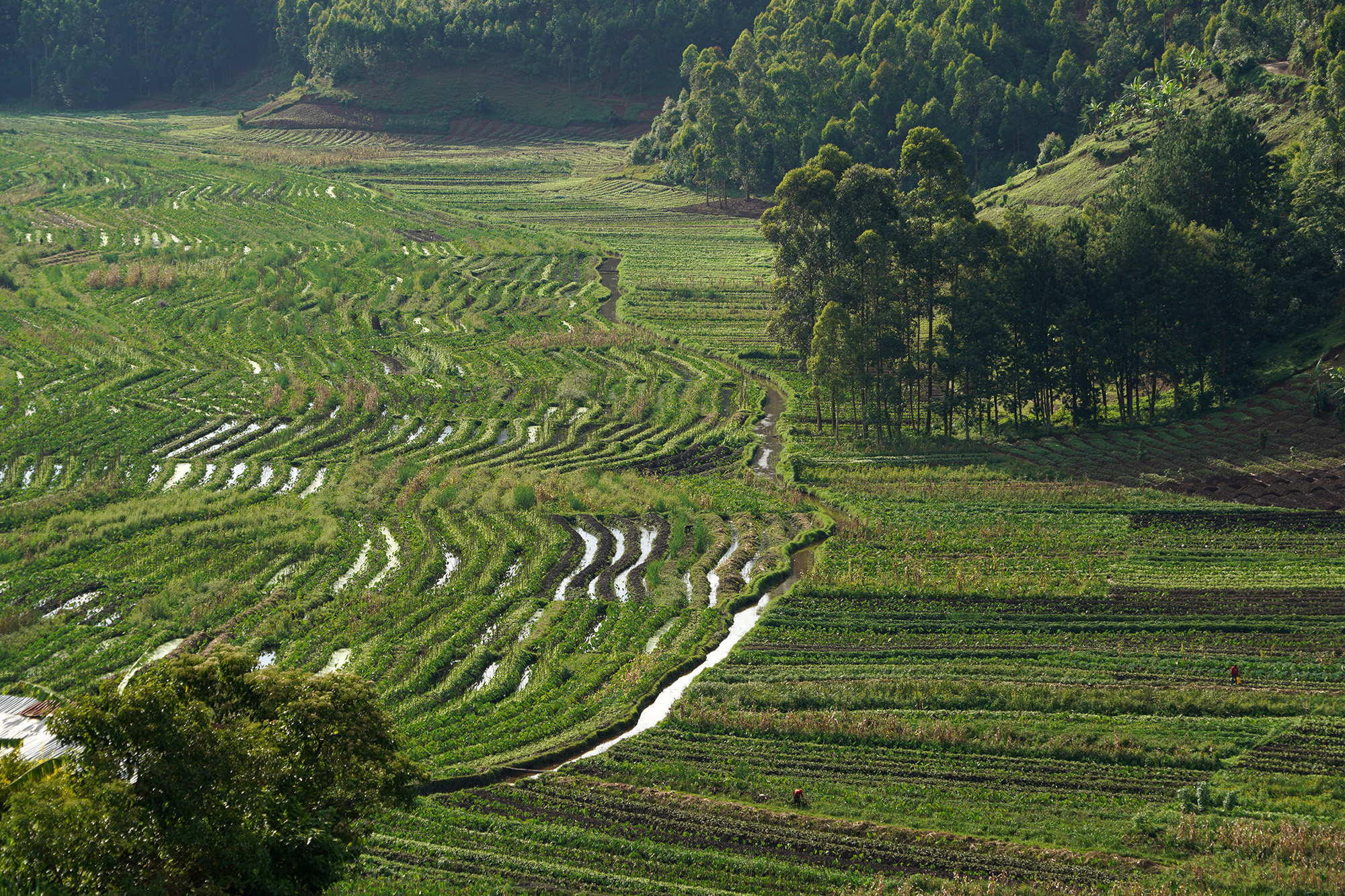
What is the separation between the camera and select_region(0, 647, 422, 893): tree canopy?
62.6 feet

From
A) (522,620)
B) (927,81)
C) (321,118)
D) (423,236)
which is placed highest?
(927,81)

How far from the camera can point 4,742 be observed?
100 feet

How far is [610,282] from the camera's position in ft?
331

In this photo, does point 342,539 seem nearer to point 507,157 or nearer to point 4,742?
point 4,742

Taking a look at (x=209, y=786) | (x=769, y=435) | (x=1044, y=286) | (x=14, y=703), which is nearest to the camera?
(x=209, y=786)

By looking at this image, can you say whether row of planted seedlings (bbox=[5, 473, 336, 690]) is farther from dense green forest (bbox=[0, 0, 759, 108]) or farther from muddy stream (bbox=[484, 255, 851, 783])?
dense green forest (bbox=[0, 0, 759, 108])

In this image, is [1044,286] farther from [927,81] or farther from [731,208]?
[731,208]

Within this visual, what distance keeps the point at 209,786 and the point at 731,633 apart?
24024 mm

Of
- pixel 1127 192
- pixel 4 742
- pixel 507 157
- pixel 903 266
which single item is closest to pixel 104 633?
pixel 4 742

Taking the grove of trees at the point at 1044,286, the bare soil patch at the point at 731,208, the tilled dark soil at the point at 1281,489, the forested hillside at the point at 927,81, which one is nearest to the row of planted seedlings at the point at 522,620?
the grove of trees at the point at 1044,286

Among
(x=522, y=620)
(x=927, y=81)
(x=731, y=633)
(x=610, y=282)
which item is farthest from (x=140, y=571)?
(x=927, y=81)

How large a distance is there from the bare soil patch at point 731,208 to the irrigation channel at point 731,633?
6631 centimetres

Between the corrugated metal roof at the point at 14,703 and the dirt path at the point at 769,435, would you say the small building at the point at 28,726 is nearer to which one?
the corrugated metal roof at the point at 14,703

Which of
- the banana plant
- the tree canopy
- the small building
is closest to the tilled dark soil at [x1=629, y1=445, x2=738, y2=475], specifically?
the banana plant
